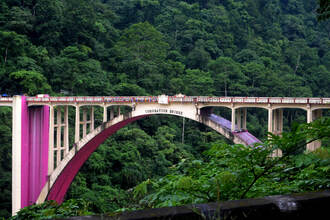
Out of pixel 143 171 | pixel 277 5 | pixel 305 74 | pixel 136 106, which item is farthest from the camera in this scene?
pixel 277 5

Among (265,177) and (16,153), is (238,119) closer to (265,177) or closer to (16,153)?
(16,153)

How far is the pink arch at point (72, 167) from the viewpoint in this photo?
63.9 feet

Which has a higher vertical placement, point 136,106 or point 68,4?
point 68,4

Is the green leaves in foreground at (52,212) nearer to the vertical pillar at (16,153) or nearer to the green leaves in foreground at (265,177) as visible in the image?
the green leaves in foreground at (265,177)

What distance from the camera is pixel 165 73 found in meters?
38.9

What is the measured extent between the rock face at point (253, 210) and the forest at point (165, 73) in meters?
0.65

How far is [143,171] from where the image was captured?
2661 cm

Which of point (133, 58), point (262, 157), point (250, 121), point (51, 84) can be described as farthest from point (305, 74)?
point (262, 157)

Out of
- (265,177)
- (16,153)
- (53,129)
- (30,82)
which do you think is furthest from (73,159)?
(265,177)

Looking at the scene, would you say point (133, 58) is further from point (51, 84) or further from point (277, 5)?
point (277, 5)

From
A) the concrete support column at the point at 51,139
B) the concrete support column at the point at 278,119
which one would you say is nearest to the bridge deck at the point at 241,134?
the concrete support column at the point at 278,119

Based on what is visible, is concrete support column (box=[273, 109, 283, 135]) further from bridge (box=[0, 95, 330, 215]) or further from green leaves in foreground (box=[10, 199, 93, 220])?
green leaves in foreground (box=[10, 199, 93, 220])

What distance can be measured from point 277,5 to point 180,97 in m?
51.6

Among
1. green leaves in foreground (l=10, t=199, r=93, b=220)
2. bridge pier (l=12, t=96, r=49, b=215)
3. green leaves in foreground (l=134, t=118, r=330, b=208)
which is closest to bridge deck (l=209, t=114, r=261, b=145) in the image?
bridge pier (l=12, t=96, r=49, b=215)
